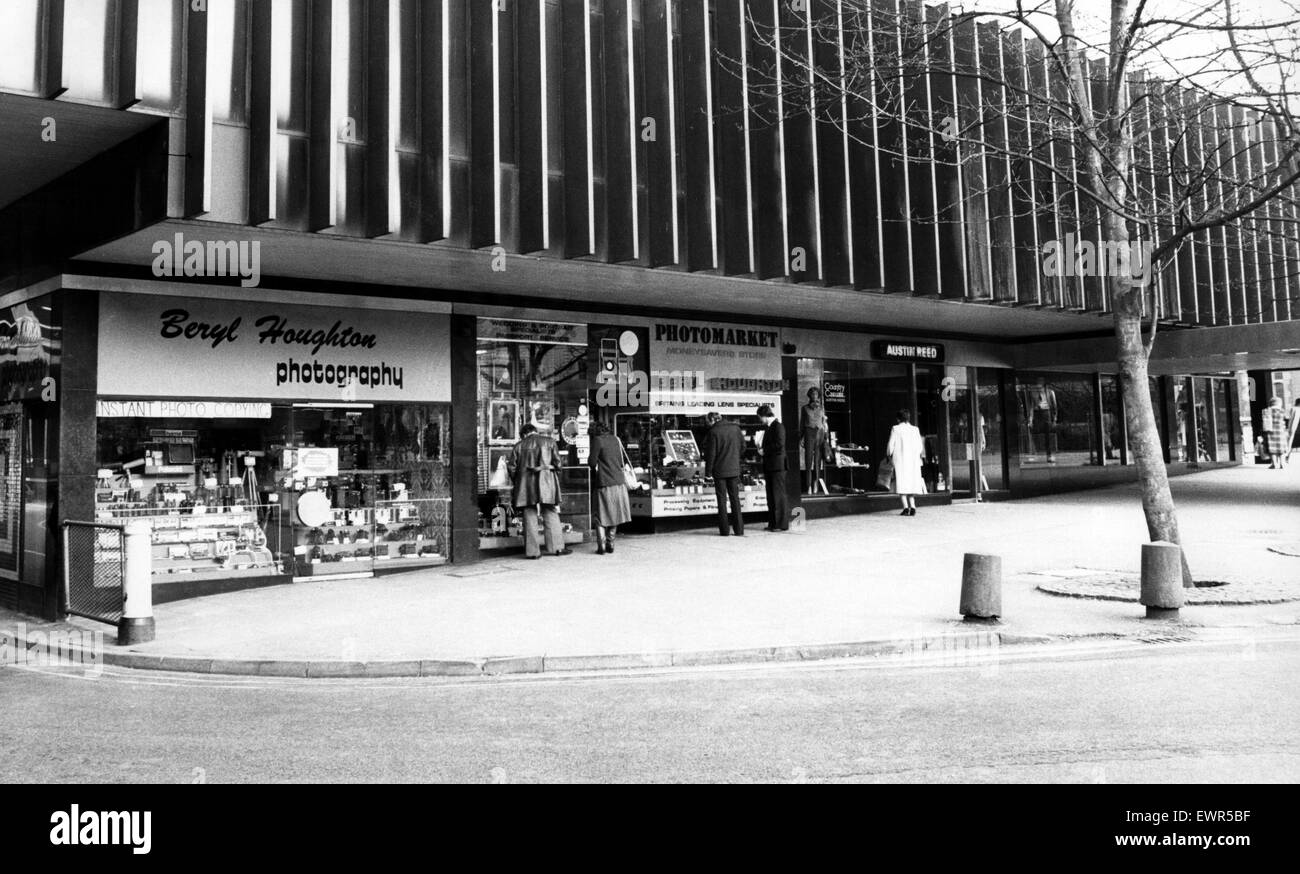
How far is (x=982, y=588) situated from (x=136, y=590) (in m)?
7.64

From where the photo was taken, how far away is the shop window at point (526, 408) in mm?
14867

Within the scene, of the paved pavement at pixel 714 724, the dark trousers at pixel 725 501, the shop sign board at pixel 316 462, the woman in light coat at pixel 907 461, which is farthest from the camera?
the woman in light coat at pixel 907 461

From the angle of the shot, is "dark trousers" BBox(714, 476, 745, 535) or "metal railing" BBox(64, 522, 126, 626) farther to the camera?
"dark trousers" BBox(714, 476, 745, 535)

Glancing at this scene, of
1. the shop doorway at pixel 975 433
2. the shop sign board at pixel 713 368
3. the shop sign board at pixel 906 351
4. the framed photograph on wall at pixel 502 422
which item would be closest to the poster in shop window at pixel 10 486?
the framed photograph on wall at pixel 502 422

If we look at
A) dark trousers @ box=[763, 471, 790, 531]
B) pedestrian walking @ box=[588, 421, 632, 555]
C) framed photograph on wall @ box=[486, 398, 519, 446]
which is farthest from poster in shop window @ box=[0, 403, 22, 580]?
dark trousers @ box=[763, 471, 790, 531]

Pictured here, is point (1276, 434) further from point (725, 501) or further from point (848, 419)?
point (725, 501)

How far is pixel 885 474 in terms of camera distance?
810 inches

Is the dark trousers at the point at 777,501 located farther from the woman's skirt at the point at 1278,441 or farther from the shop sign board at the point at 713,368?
the woman's skirt at the point at 1278,441

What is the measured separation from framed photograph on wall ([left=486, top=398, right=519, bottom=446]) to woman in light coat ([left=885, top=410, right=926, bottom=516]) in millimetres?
8251

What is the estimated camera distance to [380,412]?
44.7 ft

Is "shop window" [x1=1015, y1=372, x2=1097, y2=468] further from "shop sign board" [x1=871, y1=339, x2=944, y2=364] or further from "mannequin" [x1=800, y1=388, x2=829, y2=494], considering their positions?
"mannequin" [x1=800, y1=388, x2=829, y2=494]

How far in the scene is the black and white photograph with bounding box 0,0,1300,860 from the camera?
19.5 feet

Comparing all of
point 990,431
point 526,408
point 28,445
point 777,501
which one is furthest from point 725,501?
point 28,445

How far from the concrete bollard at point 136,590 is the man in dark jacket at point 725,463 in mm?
8946
